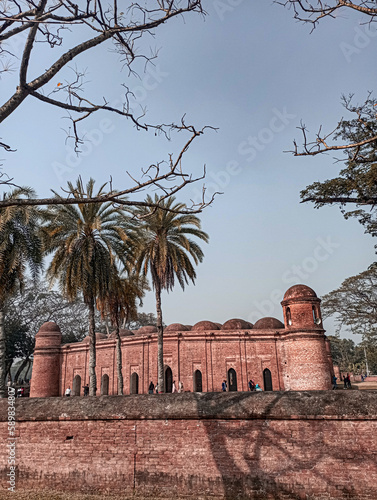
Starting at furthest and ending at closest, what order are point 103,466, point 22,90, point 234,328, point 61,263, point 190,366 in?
point 234,328 → point 190,366 → point 61,263 → point 103,466 → point 22,90

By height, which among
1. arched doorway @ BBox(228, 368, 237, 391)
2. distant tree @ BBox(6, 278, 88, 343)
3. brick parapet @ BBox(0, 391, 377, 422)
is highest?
distant tree @ BBox(6, 278, 88, 343)

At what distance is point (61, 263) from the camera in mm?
15742

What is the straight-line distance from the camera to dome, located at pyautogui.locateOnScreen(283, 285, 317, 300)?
80.9ft

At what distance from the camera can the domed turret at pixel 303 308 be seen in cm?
2430

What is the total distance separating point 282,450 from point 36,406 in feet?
16.1

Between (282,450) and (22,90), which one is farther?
(282,450)

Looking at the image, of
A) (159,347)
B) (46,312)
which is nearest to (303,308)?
(159,347)

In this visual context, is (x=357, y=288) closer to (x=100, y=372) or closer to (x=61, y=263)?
(x=100, y=372)

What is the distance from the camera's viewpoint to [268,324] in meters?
28.9

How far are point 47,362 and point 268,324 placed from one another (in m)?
17.2

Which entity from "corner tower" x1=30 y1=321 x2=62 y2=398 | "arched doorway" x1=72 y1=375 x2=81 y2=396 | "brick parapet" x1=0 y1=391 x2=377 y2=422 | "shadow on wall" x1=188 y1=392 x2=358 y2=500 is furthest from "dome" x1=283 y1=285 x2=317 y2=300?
"corner tower" x1=30 y1=321 x2=62 y2=398

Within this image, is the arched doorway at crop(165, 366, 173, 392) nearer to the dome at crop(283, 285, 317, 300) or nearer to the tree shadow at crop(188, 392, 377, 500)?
the dome at crop(283, 285, 317, 300)

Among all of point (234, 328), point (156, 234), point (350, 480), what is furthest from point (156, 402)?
point (234, 328)

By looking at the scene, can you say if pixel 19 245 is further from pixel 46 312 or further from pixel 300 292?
pixel 46 312
